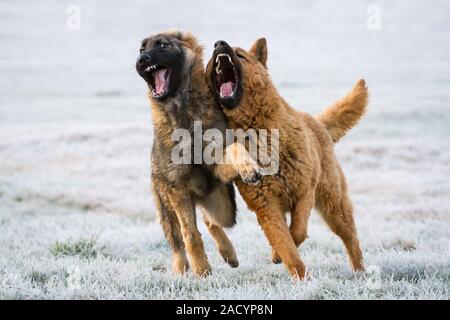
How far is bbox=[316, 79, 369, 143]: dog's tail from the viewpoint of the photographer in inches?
286

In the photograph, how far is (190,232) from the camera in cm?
649

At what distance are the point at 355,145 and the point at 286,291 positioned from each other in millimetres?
12207

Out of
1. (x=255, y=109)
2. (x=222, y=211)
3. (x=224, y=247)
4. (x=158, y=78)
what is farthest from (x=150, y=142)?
(x=255, y=109)

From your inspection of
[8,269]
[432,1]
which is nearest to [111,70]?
[432,1]

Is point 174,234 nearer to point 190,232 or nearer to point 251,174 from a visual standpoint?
point 190,232

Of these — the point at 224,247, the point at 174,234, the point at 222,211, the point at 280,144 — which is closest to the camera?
the point at 280,144

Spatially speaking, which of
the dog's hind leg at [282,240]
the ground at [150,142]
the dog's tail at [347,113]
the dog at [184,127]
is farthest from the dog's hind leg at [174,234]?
the dog's tail at [347,113]

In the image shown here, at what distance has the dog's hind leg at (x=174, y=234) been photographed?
6.89m

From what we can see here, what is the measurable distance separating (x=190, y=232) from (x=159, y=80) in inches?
61.2

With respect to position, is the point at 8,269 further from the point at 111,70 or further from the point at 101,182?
the point at 111,70

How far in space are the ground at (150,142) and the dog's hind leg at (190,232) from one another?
0.31m

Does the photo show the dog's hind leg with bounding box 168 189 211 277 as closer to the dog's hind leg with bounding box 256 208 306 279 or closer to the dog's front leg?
the dog's front leg

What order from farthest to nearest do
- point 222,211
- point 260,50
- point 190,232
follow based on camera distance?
point 222,211 → point 190,232 → point 260,50

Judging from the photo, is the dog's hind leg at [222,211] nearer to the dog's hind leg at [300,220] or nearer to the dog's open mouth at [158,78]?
the dog's hind leg at [300,220]
